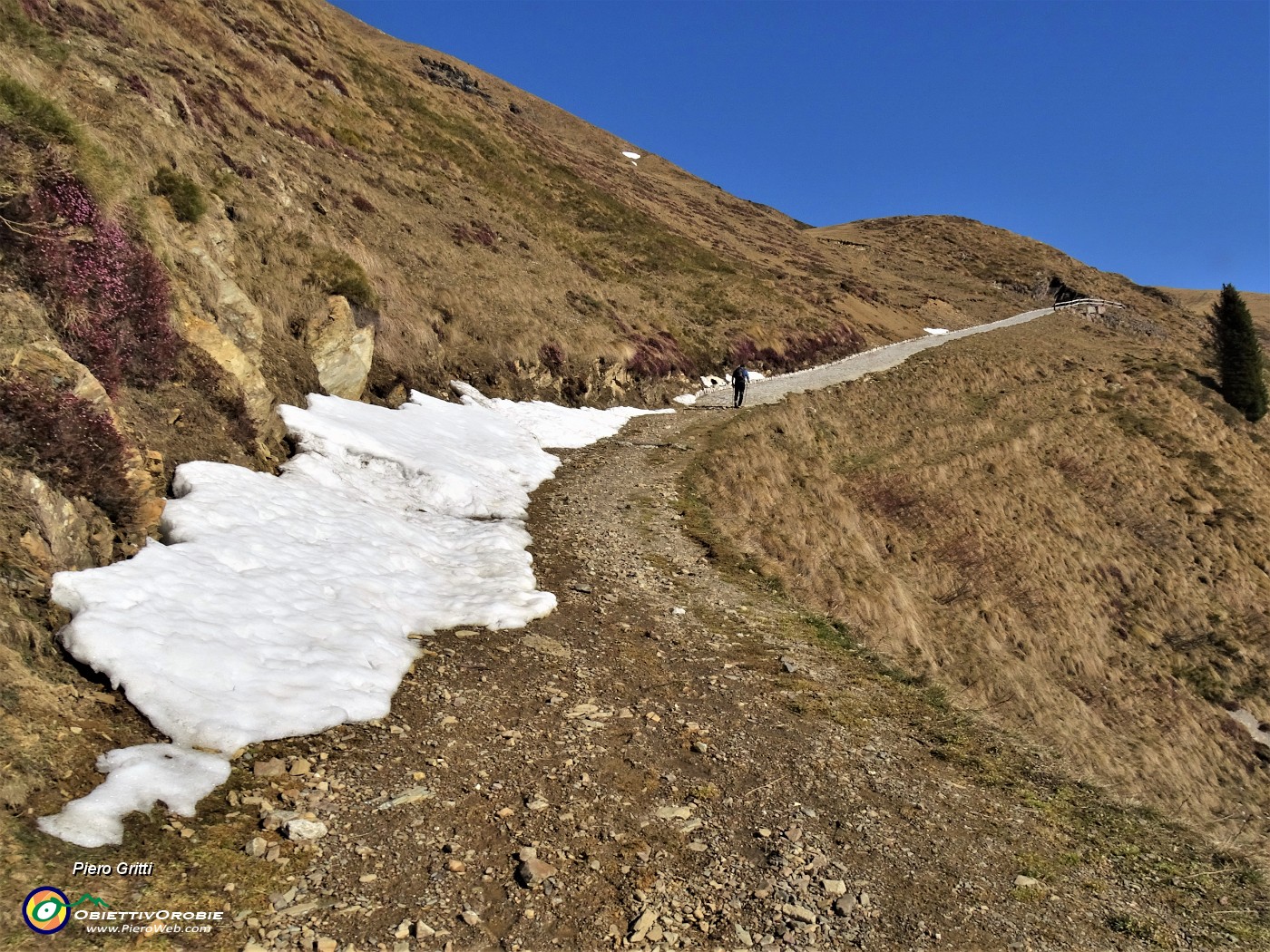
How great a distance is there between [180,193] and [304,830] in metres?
12.7

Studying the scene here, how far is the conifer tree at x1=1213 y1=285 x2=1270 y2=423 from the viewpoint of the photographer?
125ft

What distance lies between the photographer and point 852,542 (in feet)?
59.0

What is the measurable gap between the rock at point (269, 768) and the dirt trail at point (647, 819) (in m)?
0.01

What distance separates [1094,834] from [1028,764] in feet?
4.10

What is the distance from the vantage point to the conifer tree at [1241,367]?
3803 centimetres

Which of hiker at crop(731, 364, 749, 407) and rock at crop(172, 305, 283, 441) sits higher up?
hiker at crop(731, 364, 749, 407)

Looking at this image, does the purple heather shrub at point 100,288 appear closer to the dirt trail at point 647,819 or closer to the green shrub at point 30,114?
the green shrub at point 30,114

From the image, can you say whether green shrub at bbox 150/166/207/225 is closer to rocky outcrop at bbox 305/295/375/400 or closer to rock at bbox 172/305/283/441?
rock at bbox 172/305/283/441

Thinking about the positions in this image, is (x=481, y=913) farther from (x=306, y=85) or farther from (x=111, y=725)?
(x=306, y=85)

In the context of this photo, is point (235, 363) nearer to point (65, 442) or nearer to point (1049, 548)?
point (65, 442)

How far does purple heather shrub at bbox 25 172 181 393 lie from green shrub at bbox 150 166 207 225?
3372 millimetres

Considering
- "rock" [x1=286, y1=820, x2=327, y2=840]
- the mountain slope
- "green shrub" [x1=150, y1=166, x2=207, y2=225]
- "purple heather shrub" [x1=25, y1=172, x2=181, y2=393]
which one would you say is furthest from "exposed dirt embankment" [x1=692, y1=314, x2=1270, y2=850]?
"green shrub" [x1=150, y1=166, x2=207, y2=225]

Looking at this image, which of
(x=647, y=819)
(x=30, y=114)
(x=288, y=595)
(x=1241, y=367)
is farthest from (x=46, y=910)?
(x=1241, y=367)

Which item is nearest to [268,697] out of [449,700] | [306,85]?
[449,700]
